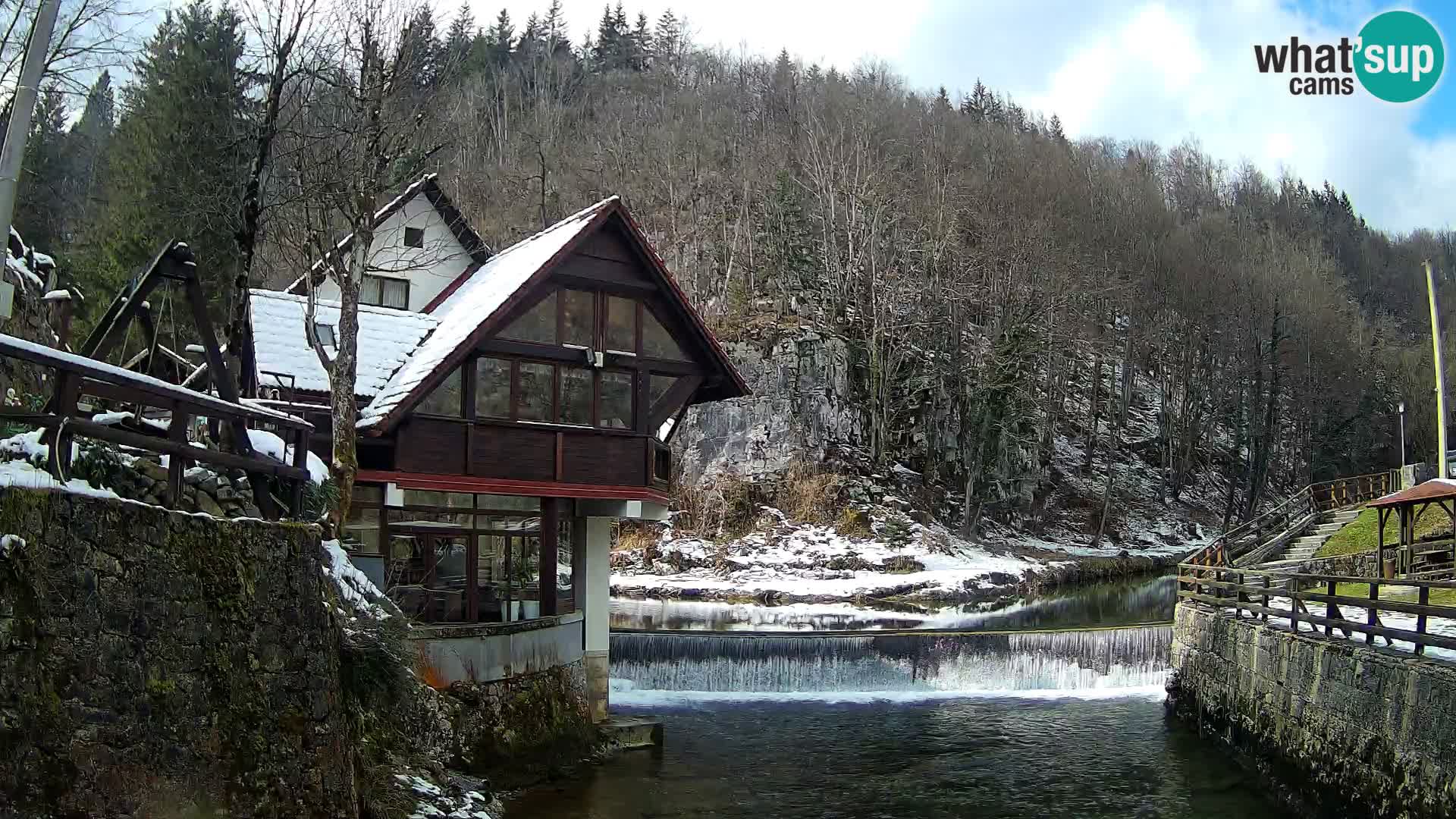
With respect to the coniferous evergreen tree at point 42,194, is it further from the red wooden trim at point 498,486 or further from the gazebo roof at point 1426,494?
the gazebo roof at point 1426,494

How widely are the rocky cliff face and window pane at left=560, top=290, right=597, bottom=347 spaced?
2728 centimetres

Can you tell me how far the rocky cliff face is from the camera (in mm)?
47875

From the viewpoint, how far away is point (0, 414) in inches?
314

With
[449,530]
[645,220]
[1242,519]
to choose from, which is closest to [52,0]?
[449,530]

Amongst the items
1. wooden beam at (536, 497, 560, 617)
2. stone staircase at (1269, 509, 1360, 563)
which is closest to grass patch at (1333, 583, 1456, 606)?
stone staircase at (1269, 509, 1360, 563)

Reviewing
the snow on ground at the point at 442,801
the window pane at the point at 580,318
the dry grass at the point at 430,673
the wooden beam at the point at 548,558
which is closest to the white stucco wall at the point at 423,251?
the window pane at the point at 580,318

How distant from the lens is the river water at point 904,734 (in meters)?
16.1

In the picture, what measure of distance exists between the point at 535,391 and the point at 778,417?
30479 mm

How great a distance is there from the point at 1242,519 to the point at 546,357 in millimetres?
49658

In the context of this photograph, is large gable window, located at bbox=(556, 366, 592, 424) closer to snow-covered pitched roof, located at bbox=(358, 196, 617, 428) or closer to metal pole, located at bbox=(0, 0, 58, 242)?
snow-covered pitched roof, located at bbox=(358, 196, 617, 428)

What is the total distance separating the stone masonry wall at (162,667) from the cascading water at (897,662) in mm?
14707

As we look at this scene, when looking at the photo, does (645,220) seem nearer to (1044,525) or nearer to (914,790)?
(1044,525)

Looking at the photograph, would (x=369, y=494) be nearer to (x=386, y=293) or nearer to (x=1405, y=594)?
(x=386, y=293)

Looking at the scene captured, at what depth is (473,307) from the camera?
1975 centimetres
